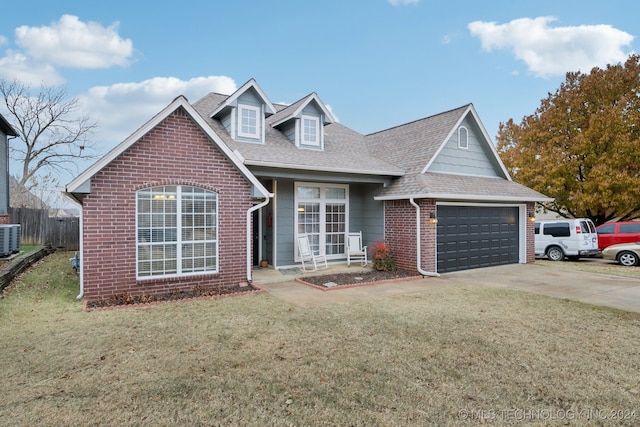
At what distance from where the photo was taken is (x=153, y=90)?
27.3 metres

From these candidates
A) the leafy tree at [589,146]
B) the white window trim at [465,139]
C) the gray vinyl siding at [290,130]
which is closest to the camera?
the gray vinyl siding at [290,130]

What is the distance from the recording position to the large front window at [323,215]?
475 inches

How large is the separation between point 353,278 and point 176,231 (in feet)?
15.9

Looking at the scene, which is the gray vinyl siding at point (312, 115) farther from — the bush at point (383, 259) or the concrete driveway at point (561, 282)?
the concrete driveway at point (561, 282)

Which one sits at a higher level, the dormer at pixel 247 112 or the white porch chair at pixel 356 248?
the dormer at pixel 247 112

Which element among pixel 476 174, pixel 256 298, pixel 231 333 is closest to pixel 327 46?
pixel 476 174

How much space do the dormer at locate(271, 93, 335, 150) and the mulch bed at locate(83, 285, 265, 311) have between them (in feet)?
19.0

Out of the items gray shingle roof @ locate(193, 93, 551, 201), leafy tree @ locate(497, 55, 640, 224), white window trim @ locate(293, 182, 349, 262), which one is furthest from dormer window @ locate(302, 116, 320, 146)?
leafy tree @ locate(497, 55, 640, 224)

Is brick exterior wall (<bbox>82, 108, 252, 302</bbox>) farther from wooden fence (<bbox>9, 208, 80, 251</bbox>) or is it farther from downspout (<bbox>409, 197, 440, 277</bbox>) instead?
wooden fence (<bbox>9, 208, 80, 251</bbox>)

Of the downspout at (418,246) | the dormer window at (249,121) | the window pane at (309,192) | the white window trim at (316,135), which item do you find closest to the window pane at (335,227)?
the window pane at (309,192)

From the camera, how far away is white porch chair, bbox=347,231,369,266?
12.2 meters

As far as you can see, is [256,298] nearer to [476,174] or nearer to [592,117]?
[476,174]

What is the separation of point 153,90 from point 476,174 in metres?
24.5

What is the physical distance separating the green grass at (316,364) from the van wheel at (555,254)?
8.94 meters
